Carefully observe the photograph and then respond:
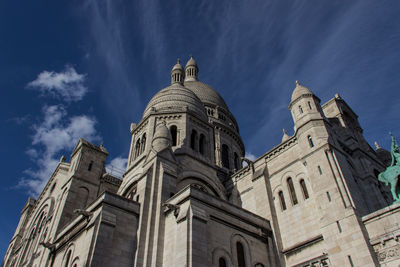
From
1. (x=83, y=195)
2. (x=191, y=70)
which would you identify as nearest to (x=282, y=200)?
(x=83, y=195)

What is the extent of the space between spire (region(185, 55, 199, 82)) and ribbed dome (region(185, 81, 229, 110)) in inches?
201

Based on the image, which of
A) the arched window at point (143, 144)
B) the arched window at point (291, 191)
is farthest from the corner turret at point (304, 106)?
the arched window at point (143, 144)

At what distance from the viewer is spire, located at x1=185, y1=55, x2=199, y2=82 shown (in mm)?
53438

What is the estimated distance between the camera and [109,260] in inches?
685

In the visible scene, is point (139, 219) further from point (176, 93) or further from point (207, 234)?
point (176, 93)

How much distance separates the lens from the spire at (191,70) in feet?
175

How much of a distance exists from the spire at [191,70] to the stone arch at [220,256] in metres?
37.7

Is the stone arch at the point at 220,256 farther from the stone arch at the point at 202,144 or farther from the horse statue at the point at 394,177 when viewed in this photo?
the stone arch at the point at 202,144

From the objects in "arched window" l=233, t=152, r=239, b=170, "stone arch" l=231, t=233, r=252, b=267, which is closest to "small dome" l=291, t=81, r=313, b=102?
"stone arch" l=231, t=233, r=252, b=267

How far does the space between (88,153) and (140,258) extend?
14.7 metres

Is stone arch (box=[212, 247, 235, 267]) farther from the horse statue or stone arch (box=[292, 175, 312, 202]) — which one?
the horse statue

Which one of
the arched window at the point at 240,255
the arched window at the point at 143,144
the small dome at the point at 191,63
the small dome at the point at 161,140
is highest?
the small dome at the point at 191,63

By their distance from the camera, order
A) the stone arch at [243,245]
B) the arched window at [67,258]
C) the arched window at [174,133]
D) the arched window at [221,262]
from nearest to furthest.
→ 1. the arched window at [221,262]
2. the stone arch at [243,245]
3. the arched window at [67,258]
4. the arched window at [174,133]

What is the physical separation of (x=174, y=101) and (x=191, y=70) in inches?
955
